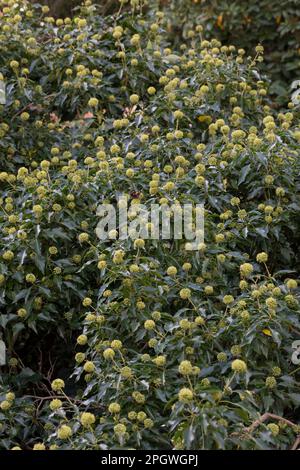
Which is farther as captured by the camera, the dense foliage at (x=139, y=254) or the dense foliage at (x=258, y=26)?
the dense foliage at (x=258, y=26)

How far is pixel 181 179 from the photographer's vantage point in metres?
3.38

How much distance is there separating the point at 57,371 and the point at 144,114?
55.6 inches

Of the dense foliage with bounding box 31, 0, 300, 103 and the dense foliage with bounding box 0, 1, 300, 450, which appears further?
the dense foliage with bounding box 31, 0, 300, 103

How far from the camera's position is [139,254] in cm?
303

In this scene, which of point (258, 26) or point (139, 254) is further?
point (258, 26)

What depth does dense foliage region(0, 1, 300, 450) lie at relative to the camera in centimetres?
256

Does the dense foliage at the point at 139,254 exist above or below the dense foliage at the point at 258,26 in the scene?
below

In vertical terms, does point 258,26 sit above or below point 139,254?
above

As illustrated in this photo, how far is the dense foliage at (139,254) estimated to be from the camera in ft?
8.41

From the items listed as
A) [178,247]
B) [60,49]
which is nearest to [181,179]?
[178,247]

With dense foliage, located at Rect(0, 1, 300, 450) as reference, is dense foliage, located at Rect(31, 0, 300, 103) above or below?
above
